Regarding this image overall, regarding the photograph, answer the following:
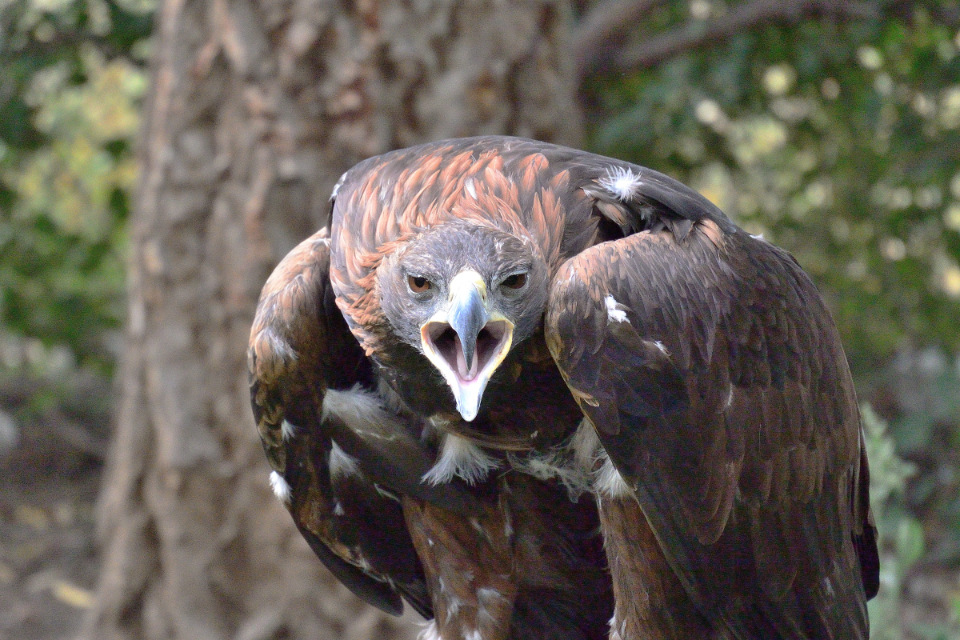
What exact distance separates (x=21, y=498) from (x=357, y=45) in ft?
12.0

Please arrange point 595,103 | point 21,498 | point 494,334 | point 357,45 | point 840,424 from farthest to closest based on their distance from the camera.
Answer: point 21,498 < point 595,103 < point 357,45 < point 840,424 < point 494,334

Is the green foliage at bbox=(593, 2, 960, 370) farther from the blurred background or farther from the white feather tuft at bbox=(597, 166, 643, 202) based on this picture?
the white feather tuft at bbox=(597, 166, 643, 202)

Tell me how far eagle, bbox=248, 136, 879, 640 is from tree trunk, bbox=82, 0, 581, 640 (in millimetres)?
1352

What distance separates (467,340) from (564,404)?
494 mm

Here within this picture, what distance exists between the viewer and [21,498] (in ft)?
19.9

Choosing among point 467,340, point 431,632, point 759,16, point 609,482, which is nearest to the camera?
point 467,340

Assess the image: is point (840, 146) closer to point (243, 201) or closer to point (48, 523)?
point (243, 201)

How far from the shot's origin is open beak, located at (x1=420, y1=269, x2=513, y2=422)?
6.25 feet

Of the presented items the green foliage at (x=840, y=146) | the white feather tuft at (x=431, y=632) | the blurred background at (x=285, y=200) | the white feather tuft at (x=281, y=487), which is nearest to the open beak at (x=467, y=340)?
the white feather tuft at (x=281, y=487)

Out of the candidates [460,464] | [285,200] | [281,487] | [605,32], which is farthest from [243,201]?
[605,32]

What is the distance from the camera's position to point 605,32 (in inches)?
208

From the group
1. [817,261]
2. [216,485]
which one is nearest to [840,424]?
[216,485]

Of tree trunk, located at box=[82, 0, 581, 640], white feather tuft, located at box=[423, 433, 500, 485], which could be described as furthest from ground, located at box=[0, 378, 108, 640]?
white feather tuft, located at box=[423, 433, 500, 485]

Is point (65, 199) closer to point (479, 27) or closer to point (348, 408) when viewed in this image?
point (479, 27)
